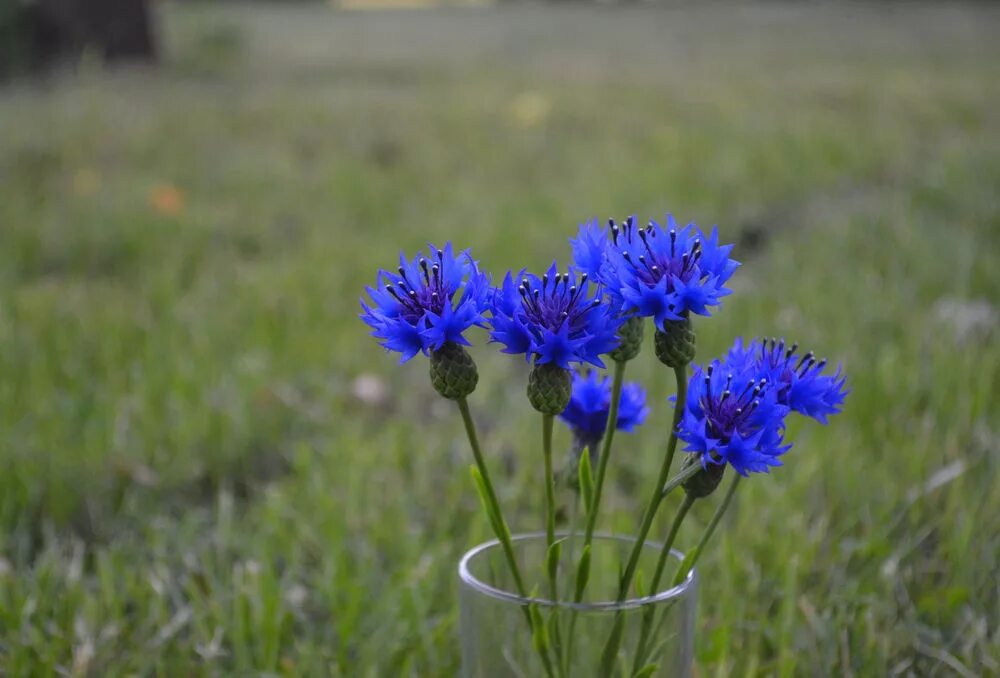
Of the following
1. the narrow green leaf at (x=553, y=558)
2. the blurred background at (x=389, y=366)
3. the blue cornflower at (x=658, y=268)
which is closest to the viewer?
the blue cornflower at (x=658, y=268)

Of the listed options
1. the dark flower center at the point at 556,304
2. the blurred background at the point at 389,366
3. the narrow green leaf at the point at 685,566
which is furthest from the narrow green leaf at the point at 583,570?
the blurred background at the point at 389,366

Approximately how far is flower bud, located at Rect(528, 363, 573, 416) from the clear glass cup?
0.19 metres

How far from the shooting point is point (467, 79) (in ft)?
29.1

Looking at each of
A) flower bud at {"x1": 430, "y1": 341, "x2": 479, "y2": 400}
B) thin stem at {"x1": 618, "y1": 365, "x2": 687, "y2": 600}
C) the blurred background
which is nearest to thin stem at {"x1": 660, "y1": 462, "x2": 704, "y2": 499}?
thin stem at {"x1": 618, "y1": 365, "x2": 687, "y2": 600}

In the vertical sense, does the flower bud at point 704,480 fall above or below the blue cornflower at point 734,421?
below

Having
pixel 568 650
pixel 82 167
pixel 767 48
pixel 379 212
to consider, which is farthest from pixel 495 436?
pixel 767 48

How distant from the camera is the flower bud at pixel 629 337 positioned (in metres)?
0.98

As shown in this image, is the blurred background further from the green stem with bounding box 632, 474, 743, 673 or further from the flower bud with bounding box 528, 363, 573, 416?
the flower bud with bounding box 528, 363, 573, 416

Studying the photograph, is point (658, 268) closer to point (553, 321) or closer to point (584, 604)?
point (553, 321)

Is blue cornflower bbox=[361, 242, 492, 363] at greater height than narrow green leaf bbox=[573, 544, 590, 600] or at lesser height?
greater

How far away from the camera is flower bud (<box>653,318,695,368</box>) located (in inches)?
36.9

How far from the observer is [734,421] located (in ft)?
3.13

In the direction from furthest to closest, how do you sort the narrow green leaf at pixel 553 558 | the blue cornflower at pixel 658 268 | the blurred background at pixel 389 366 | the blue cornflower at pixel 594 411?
the blurred background at pixel 389 366
the blue cornflower at pixel 594 411
the narrow green leaf at pixel 553 558
the blue cornflower at pixel 658 268

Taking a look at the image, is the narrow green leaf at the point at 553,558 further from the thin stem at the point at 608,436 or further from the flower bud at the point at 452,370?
the flower bud at the point at 452,370
